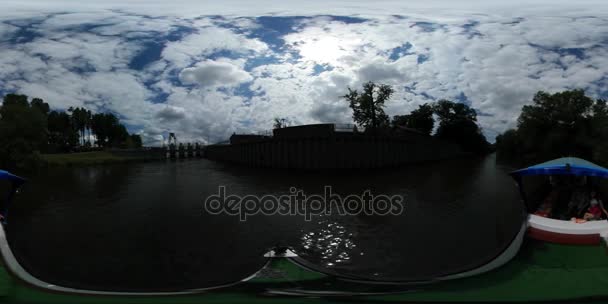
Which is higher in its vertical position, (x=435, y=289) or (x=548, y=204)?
(x=548, y=204)

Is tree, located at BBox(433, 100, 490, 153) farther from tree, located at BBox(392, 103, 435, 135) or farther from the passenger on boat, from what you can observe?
the passenger on boat

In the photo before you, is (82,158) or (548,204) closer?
(548,204)

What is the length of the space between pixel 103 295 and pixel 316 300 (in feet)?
12.5

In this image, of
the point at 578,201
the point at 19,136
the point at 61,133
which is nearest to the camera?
the point at 578,201

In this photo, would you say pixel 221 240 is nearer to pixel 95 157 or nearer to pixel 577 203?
pixel 577 203

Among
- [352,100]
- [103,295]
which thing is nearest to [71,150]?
[352,100]

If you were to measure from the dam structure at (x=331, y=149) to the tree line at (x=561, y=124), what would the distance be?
53.8ft

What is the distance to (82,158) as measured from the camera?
188 ft

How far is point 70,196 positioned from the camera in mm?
22234

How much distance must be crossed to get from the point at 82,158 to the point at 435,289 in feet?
232

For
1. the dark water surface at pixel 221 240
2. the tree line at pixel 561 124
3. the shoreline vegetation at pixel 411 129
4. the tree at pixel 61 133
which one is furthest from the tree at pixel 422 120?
the tree at pixel 61 133

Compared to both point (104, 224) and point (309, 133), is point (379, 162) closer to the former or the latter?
point (309, 133)

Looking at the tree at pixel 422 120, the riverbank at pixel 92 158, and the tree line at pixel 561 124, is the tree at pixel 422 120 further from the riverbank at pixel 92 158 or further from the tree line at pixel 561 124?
the riverbank at pixel 92 158

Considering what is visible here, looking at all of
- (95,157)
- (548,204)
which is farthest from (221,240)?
(95,157)
